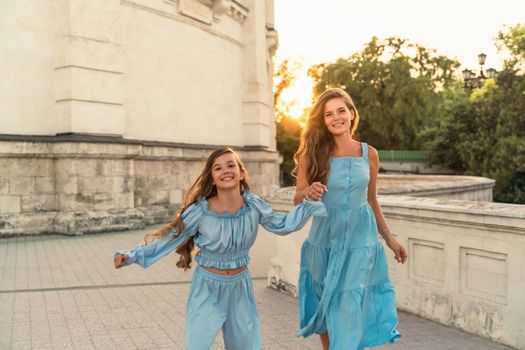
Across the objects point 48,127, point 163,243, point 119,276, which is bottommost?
point 119,276

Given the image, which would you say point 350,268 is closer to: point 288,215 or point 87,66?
point 288,215

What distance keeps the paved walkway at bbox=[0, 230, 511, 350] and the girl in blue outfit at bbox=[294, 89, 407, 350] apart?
1209 millimetres

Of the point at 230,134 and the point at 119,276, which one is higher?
the point at 230,134

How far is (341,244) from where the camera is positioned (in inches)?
144

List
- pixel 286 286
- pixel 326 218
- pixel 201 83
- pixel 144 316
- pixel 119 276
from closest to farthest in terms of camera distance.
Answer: pixel 326 218 < pixel 144 316 < pixel 286 286 < pixel 119 276 < pixel 201 83

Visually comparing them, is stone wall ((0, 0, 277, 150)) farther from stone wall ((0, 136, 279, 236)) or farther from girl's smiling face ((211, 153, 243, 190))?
girl's smiling face ((211, 153, 243, 190))

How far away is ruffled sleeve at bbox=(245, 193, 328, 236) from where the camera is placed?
3459mm

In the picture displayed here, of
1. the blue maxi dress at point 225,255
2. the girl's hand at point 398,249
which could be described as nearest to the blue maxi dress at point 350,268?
the girl's hand at point 398,249

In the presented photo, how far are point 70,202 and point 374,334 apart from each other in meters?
10.5

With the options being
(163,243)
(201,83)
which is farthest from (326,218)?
(201,83)

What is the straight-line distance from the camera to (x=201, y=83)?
58.5 ft

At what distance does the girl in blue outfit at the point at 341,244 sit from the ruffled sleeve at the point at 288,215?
0.06 meters

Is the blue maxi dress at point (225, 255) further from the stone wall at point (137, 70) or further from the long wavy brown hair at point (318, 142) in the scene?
the stone wall at point (137, 70)

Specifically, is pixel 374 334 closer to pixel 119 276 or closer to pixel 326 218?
pixel 326 218
